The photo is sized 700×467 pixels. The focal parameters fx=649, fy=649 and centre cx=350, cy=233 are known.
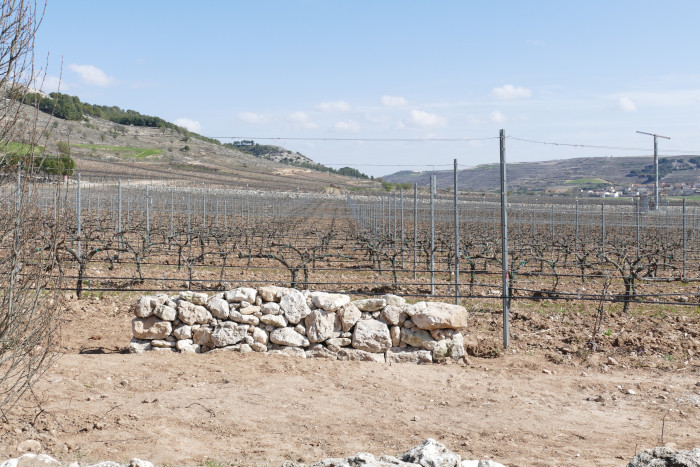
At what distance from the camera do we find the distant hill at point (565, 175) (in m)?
15.6

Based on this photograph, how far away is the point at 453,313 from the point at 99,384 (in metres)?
4.09

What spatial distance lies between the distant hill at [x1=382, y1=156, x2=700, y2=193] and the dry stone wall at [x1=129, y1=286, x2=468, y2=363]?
3.37 metres

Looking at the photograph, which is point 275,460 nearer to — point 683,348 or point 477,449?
point 477,449

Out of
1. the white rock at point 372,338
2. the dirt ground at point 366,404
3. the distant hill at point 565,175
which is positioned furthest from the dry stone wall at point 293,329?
the distant hill at point 565,175

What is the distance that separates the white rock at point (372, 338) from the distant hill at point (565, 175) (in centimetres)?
359

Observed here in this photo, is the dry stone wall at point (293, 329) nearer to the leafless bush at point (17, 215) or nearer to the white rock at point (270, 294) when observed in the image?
the white rock at point (270, 294)

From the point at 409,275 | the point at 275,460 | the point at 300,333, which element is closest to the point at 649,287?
the point at 409,275

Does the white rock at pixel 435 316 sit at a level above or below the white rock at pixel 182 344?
above

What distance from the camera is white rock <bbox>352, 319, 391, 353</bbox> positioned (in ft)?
26.2

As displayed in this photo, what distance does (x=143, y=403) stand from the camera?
6219 millimetres

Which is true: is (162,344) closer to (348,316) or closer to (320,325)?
(320,325)

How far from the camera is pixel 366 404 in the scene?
256 inches

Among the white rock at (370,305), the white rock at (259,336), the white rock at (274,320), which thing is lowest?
the white rock at (259,336)

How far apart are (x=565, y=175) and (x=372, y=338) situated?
24.2 meters
